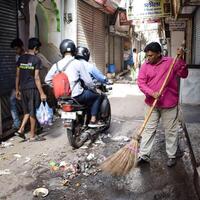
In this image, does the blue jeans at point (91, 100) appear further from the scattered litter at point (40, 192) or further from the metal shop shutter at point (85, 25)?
the metal shop shutter at point (85, 25)

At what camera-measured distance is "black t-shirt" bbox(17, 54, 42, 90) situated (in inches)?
279

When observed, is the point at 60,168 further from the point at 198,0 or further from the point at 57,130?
the point at 198,0

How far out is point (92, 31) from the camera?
1781 centimetres

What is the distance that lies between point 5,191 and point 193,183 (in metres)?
2.55

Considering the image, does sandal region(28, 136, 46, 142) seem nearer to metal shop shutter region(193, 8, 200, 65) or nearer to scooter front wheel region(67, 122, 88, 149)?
scooter front wheel region(67, 122, 88, 149)


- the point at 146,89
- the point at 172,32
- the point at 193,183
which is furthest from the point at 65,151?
the point at 172,32

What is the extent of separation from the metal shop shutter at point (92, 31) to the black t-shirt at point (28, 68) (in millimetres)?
8086

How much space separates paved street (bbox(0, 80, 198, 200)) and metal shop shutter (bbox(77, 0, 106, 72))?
886cm

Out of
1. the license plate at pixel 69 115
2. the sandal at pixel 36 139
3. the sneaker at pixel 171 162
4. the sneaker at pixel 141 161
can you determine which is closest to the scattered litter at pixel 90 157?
the license plate at pixel 69 115

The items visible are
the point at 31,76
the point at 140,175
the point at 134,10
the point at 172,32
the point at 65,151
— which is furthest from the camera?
the point at 172,32

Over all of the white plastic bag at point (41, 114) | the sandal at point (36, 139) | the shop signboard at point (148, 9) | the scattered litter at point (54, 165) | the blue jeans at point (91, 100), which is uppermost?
the shop signboard at point (148, 9)

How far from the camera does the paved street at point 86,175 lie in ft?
15.0

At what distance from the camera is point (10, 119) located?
27.2 ft

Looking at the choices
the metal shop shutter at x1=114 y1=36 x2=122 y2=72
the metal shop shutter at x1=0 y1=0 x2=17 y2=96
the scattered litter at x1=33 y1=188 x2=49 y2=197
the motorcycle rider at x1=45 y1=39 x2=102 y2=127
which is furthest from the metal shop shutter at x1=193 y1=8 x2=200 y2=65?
the metal shop shutter at x1=114 y1=36 x2=122 y2=72
